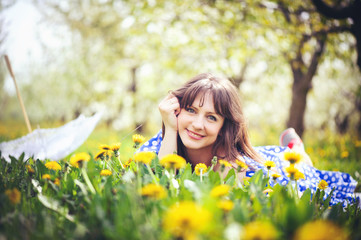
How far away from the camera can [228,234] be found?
2.20 feet

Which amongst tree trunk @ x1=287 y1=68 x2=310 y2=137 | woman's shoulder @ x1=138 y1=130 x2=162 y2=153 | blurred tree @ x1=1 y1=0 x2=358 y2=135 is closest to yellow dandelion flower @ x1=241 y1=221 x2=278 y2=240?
woman's shoulder @ x1=138 y1=130 x2=162 y2=153

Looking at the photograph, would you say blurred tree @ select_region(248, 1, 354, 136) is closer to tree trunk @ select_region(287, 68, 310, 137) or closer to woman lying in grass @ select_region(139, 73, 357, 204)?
tree trunk @ select_region(287, 68, 310, 137)

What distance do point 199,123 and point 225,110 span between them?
32 centimetres

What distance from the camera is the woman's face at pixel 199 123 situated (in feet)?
6.74

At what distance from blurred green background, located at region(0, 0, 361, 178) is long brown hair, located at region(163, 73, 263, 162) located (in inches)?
44.5

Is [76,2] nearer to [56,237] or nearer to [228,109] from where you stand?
[228,109]

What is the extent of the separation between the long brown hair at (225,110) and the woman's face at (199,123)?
0.04 metres

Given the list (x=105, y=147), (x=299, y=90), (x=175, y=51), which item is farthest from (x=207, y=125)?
(x=175, y=51)

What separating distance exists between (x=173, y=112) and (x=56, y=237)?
58.2 inches

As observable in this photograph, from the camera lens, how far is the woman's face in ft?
6.74

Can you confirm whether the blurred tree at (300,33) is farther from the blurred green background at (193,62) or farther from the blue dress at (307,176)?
the blue dress at (307,176)

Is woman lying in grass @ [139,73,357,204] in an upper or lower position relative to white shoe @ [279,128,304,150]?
upper

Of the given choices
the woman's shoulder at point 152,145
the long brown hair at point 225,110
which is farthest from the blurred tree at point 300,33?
the woman's shoulder at point 152,145

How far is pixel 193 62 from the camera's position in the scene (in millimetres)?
7465
